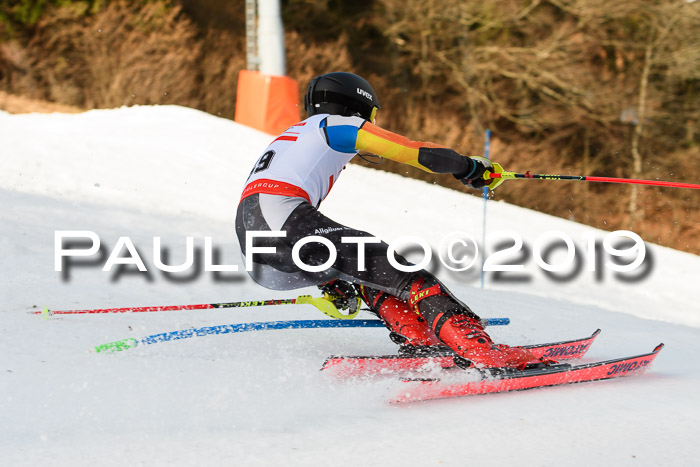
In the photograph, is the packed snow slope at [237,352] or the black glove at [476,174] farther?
the black glove at [476,174]

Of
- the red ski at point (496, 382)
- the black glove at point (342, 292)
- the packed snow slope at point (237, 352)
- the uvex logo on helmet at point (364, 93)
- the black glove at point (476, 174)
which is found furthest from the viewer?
the black glove at point (342, 292)

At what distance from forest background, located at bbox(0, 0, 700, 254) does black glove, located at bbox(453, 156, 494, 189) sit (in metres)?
11.1

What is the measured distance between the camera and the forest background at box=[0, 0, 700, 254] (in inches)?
556

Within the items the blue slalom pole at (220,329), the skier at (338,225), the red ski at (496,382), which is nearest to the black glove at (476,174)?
the skier at (338,225)

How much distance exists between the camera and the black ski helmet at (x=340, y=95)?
342 cm

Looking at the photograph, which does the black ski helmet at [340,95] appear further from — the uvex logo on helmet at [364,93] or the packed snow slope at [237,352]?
the packed snow slope at [237,352]

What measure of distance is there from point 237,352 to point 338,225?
33.6 inches

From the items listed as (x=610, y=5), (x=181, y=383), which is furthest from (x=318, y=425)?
(x=610, y=5)

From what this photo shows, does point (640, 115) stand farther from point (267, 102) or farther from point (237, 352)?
point (237, 352)

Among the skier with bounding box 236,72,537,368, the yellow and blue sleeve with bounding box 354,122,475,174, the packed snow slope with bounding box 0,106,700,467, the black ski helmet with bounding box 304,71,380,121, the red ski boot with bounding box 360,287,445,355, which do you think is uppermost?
the black ski helmet with bounding box 304,71,380,121

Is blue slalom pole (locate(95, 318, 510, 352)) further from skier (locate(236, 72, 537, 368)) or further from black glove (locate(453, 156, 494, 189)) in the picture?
black glove (locate(453, 156, 494, 189))

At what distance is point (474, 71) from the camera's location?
56.3 ft

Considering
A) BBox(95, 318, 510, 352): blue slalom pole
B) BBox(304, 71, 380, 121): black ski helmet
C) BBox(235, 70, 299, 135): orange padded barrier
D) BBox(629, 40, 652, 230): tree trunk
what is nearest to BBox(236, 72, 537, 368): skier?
BBox(304, 71, 380, 121): black ski helmet

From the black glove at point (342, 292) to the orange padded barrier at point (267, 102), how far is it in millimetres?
7923
